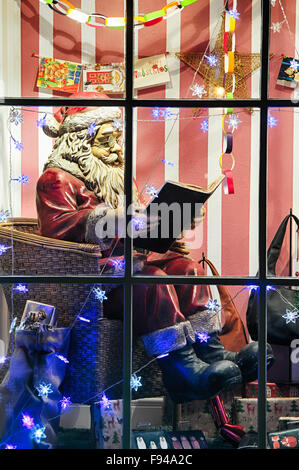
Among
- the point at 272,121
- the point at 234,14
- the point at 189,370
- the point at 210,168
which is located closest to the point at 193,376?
the point at 189,370

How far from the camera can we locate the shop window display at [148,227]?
2.28 m

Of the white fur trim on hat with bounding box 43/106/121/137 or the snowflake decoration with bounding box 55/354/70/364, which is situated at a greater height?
the white fur trim on hat with bounding box 43/106/121/137

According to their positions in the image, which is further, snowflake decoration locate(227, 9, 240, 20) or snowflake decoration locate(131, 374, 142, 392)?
snowflake decoration locate(227, 9, 240, 20)

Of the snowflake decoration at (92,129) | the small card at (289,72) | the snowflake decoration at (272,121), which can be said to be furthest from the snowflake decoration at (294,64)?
the snowflake decoration at (92,129)

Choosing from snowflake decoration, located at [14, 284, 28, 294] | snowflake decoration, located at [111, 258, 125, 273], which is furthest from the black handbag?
snowflake decoration, located at [14, 284, 28, 294]

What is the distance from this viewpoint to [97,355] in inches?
92.2

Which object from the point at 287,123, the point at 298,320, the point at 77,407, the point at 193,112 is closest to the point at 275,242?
the point at 298,320

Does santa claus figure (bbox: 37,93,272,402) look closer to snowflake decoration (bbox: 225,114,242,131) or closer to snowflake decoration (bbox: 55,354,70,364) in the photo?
snowflake decoration (bbox: 55,354,70,364)

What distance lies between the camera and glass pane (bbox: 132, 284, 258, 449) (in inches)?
92.1

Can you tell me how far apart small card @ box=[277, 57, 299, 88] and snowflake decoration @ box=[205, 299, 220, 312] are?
1.09 meters

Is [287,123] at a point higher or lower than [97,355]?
higher

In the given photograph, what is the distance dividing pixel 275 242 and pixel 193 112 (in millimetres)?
730

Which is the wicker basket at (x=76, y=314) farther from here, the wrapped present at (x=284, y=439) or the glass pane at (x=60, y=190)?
Result: the wrapped present at (x=284, y=439)

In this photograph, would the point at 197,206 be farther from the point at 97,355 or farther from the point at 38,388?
the point at 38,388
